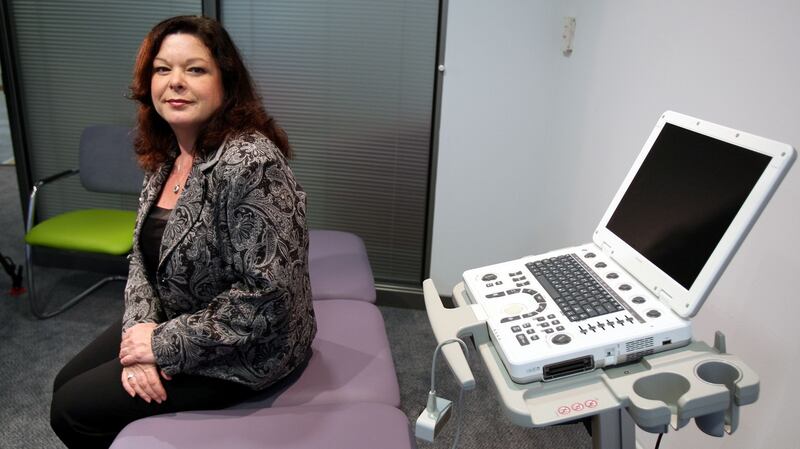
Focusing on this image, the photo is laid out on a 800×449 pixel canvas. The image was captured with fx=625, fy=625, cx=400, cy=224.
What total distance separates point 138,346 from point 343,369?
47 cm

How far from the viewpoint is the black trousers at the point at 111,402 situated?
4.46 ft

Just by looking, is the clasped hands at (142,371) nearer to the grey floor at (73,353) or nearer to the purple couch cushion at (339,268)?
the purple couch cushion at (339,268)

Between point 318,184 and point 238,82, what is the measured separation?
4.52 feet

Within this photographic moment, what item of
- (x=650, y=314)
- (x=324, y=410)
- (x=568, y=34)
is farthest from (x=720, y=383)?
(x=568, y=34)

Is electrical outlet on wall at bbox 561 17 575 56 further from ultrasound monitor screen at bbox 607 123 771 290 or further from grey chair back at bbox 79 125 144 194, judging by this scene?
grey chair back at bbox 79 125 144 194

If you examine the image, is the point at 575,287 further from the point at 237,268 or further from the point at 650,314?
the point at 237,268

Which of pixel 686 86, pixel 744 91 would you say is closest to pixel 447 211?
pixel 686 86

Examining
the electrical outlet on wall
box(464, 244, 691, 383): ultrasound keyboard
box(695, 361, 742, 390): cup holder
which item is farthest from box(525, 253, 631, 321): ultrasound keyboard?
the electrical outlet on wall

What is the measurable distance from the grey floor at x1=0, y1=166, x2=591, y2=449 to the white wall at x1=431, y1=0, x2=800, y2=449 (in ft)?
1.08

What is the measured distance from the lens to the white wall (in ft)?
3.88

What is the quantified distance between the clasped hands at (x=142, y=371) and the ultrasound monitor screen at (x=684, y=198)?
3.26ft

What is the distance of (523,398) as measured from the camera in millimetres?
871

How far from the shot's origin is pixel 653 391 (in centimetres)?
89

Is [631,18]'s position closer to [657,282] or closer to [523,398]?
[657,282]
